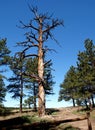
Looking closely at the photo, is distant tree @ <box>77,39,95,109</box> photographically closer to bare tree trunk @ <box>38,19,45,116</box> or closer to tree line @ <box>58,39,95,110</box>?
tree line @ <box>58,39,95,110</box>

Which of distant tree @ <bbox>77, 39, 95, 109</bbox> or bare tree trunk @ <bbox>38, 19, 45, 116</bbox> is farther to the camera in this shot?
distant tree @ <bbox>77, 39, 95, 109</bbox>

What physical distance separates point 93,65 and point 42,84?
30.1 m

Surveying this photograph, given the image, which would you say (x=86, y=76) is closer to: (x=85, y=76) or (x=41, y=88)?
(x=85, y=76)

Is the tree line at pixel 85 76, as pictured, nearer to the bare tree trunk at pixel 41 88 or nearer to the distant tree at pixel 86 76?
the distant tree at pixel 86 76

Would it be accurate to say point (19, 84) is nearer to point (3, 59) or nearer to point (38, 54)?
point (3, 59)

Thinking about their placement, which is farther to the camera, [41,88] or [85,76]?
[85,76]

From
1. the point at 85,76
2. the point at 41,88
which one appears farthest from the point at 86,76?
the point at 41,88

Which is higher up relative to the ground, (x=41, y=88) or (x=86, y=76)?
(x=86, y=76)

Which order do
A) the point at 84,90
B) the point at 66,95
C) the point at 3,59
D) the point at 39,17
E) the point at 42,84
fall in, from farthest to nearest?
the point at 66,95 → the point at 84,90 → the point at 3,59 → the point at 39,17 → the point at 42,84

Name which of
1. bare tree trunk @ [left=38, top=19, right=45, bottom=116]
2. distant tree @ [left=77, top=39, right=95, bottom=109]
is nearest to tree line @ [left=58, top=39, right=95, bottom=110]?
distant tree @ [left=77, top=39, right=95, bottom=109]

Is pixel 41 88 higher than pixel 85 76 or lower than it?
lower

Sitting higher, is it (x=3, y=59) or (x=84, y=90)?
(x=3, y=59)

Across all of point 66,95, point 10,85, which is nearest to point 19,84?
point 10,85

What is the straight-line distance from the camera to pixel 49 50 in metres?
24.1
